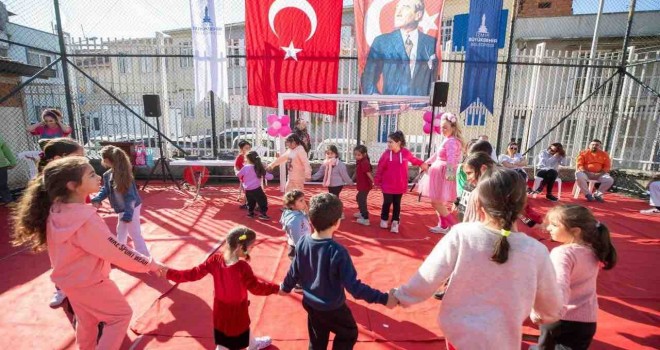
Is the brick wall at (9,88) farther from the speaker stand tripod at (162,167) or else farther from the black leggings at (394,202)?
the black leggings at (394,202)

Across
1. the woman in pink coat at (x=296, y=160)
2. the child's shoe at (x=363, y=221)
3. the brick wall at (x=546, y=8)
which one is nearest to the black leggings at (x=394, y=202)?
the child's shoe at (x=363, y=221)

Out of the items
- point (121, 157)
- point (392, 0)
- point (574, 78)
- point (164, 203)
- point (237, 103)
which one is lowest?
point (164, 203)

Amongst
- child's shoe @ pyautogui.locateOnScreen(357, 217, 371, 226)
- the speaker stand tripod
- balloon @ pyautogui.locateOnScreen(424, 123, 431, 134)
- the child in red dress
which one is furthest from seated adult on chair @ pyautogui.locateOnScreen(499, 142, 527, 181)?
the speaker stand tripod

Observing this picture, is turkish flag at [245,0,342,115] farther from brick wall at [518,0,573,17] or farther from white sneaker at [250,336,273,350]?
brick wall at [518,0,573,17]

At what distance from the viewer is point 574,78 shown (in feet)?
29.7

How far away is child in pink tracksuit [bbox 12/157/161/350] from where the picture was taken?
1939 mm

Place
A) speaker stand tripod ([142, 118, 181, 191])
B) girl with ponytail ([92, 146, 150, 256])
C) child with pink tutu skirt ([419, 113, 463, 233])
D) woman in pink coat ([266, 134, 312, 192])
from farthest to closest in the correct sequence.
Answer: speaker stand tripod ([142, 118, 181, 191]) → woman in pink coat ([266, 134, 312, 192]) → child with pink tutu skirt ([419, 113, 463, 233]) → girl with ponytail ([92, 146, 150, 256])

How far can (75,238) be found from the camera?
1950mm

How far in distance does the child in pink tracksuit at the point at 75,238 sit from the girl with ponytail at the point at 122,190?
131 cm

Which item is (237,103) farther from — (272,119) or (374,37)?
(374,37)

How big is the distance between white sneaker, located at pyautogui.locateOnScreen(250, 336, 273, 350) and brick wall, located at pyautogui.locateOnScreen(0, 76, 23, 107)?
27.0 ft

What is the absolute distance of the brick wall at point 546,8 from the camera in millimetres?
17406

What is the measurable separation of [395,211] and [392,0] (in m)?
5.03

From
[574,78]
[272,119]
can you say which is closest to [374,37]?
[272,119]
